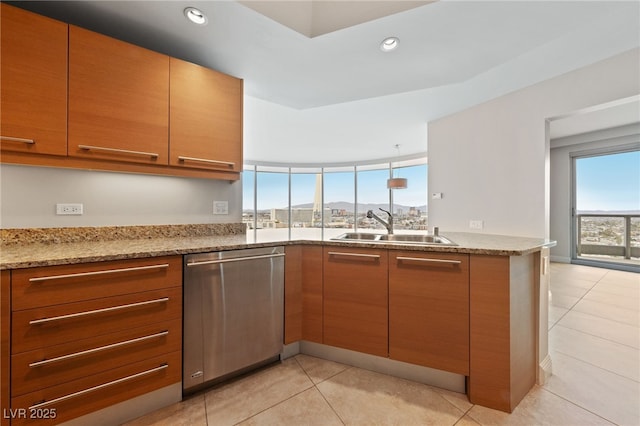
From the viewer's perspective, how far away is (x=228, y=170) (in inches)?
80.8

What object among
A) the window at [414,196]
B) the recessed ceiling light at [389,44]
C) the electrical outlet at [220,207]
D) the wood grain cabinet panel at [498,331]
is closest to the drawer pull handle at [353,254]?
the wood grain cabinet panel at [498,331]

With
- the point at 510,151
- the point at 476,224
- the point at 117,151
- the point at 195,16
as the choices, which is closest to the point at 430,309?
the point at 476,224

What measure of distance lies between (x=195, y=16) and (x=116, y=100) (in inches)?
27.3

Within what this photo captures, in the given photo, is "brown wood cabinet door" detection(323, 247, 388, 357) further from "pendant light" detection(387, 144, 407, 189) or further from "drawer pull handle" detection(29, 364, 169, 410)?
"pendant light" detection(387, 144, 407, 189)

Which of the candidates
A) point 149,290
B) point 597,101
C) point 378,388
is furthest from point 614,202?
point 149,290

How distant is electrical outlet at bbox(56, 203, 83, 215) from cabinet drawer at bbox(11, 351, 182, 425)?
A: 104cm

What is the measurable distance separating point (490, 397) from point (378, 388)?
0.62 m

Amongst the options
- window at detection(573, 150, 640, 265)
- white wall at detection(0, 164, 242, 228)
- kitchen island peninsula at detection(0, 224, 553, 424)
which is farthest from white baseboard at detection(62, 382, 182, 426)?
window at detection(573, 150, 640, 265)

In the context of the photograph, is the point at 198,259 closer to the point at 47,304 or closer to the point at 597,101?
the point at 47,304

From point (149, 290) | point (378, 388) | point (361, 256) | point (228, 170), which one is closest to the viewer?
point (149, 290)

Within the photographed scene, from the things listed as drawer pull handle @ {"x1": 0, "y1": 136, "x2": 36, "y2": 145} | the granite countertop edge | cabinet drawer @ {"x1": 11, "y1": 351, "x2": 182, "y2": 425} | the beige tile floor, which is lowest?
the beige tile floor

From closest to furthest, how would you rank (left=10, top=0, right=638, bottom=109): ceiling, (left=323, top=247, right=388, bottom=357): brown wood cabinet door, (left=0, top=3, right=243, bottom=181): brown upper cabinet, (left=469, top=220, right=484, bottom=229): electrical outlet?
(left=0, top=3, right=243, bottom=181): brown upper cabinet < (left=10, top=0, right=638, bottom=109): ceiling < (left=323, top=247, right=388, bottom=357): brown wood cabinet door < (left=469, top=220, right=484, bottom=229): electrical outlet

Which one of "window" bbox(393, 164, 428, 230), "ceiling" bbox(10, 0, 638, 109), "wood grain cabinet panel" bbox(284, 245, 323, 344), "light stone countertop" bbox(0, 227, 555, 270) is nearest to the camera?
"light stone countertop" bbox(0, 227, 555, 270)

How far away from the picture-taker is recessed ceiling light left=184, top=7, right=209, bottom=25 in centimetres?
151
